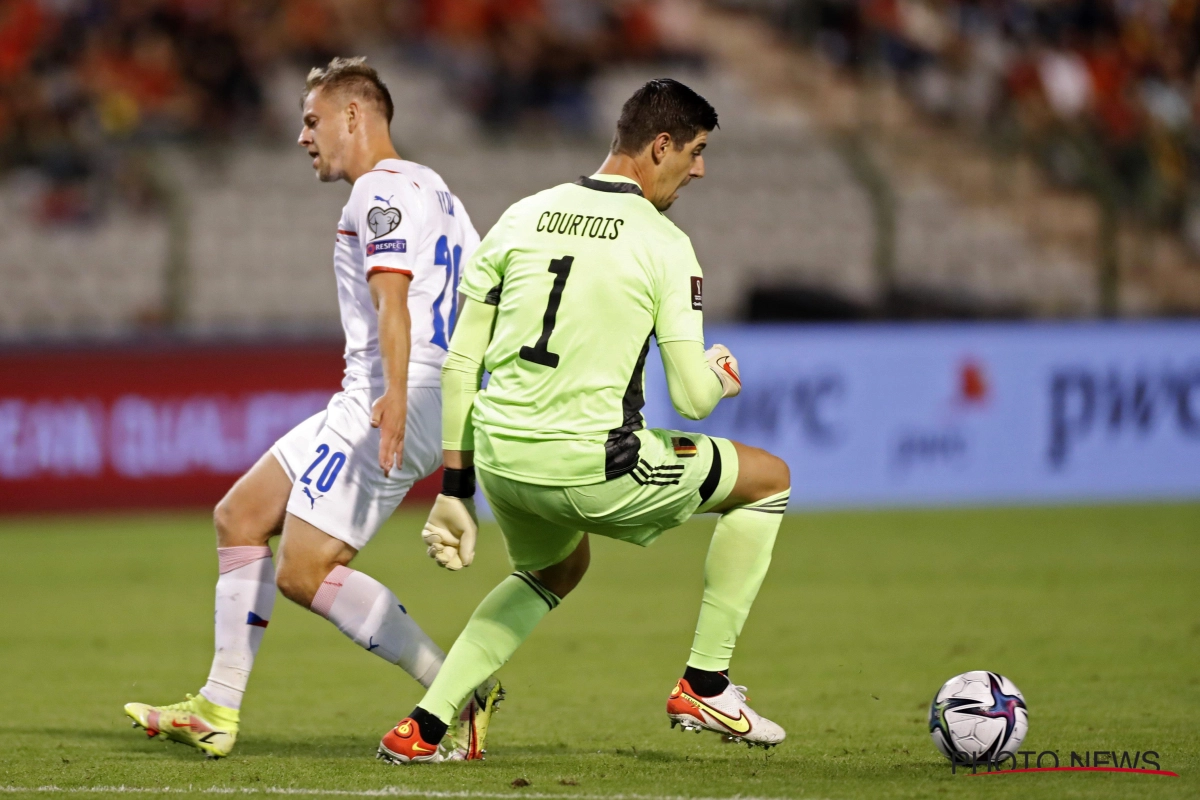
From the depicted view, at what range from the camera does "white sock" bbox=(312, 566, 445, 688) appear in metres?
4.98

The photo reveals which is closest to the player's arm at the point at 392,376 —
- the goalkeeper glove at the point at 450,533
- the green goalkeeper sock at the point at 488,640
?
the goalkeeper glove at the point at 450,533

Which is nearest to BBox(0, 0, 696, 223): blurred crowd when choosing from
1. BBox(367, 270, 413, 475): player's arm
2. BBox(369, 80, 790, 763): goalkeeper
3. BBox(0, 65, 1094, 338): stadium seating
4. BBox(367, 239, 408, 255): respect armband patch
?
BBox(0, 65, 1094, 338): stadium seating

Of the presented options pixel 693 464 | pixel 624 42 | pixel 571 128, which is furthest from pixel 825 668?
pixel 624 42

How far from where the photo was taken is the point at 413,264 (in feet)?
16.4

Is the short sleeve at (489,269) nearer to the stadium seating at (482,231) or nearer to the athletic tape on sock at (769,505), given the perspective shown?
the athletic tape on sock at (769,505)

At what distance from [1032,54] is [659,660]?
12.3 meters

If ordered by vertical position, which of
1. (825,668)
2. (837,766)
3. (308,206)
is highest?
(308,206)

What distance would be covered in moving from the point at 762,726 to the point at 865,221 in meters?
9.82

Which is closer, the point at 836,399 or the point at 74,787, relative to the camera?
the point at 74,787

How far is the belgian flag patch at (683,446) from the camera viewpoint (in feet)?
15.2

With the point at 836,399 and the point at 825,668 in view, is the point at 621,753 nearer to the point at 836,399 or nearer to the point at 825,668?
the point at 825,668

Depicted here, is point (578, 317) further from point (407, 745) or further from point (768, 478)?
point (407, 745)

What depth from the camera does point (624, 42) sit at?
16953 millimetres

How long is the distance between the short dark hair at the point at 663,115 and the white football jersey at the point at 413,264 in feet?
2.57
